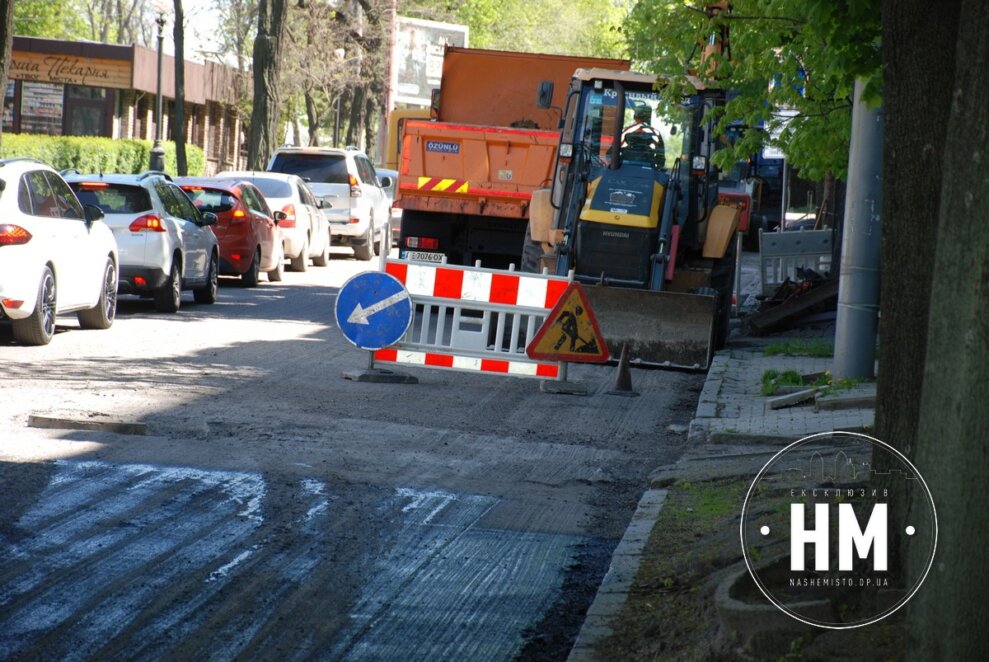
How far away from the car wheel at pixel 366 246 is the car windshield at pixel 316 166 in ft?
4.97

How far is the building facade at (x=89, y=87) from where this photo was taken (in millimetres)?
52250

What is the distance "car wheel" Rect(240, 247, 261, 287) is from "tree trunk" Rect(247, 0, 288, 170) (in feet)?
45.3

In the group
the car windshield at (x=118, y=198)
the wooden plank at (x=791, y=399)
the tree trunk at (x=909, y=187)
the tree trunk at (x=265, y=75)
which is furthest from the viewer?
the tree trunk at (x=265, y=75)

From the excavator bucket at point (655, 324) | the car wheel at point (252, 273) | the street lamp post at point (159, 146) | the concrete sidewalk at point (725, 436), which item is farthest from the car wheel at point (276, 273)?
the street lamp post at point (159, 146)

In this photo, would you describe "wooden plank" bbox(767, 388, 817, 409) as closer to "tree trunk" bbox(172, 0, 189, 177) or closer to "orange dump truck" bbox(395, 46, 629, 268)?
"orange dump truck" bbox(395, 46, 629, 268)

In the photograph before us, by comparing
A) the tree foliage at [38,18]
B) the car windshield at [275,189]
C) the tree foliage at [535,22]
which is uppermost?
the tree foliage at [535,22]

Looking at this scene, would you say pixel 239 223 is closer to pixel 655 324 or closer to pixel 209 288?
pixel 209 288

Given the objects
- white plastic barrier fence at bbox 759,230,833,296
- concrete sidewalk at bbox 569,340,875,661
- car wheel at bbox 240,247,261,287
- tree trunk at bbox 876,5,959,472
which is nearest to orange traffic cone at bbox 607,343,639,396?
concrete sidewalk at bbox 569,340,875,661

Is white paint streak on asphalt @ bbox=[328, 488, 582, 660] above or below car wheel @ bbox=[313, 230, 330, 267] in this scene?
below

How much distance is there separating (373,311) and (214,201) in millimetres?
10235

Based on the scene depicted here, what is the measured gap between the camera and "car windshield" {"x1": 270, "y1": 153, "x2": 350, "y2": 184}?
2908cm

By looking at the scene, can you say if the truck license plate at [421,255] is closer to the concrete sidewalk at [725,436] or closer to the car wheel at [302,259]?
the concrete sidewalk at [725,436]

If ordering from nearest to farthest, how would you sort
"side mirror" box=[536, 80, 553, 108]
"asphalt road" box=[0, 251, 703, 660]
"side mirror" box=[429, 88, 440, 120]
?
"asphalt road" box=[0, 251, 703, 660]
"side mirror" box=[536, 80, 553, 108]
"side mirror" box=[429, 88, 440, 120]

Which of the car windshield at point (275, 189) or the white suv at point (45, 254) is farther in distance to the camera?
the car windshield at point (275, 189)
